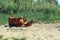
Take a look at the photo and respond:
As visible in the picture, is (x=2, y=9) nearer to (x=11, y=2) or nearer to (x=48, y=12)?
(x=11, y=2)

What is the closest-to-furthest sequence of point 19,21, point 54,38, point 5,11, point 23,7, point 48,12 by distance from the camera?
point 54,38
point 19,21
point 48,12
point 5,11
point 23,7

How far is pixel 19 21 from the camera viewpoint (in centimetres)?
1550

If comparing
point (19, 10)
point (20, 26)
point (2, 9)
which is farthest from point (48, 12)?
point (20, 26)

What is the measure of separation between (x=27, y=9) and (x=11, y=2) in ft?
8.69

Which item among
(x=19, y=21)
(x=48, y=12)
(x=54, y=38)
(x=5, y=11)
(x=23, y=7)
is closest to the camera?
(x=54, y=38)

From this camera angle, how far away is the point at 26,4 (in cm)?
3125

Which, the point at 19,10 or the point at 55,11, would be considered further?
the point at 19,10

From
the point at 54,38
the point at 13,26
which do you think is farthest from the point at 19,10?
the point at 54,38

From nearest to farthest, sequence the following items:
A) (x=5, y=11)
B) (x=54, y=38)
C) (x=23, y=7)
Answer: (x=54, y=38), (x=5, y=11), (x=23, y=7)

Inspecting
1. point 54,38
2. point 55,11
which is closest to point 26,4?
point 55,11

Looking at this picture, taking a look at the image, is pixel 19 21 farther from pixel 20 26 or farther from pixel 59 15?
pixel 59 15

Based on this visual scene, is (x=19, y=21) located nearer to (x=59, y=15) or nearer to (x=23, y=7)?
(x=59, y=15)

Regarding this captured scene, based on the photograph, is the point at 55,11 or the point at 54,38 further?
the point at 55,11

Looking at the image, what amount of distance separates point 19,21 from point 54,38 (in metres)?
5.15
